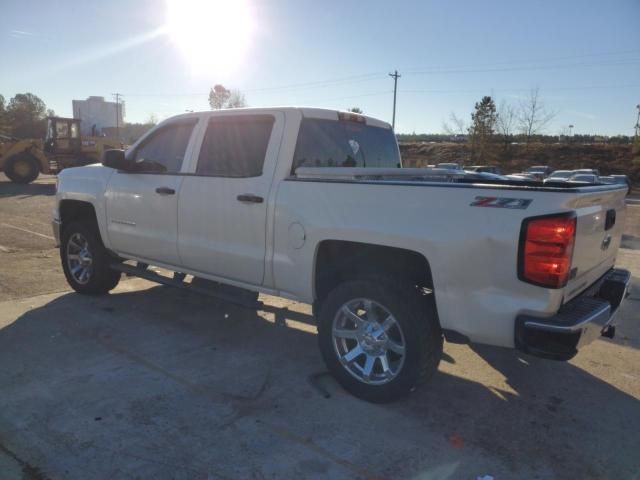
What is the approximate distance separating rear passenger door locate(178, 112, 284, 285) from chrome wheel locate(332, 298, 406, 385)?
2.76ft

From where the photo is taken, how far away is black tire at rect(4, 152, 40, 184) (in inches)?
860

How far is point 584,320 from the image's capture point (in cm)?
277

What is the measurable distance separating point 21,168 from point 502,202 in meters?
24.1

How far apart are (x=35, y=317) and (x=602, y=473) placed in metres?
4.94

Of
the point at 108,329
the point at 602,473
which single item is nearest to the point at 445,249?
the point at 602,473

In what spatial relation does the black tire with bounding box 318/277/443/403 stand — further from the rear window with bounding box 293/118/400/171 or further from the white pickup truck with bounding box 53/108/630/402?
the rear window with bounding box 293/118/400/171

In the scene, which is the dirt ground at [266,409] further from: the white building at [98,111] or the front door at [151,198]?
the white building at [98,111]

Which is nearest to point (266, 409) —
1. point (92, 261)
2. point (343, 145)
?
point (343, 145)

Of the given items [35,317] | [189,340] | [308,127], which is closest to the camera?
[308,127]

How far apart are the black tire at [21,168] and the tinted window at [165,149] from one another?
20374 millimetres

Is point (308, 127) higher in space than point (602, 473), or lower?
higher

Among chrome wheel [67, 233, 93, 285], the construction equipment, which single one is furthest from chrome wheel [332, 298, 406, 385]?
the construction equipment

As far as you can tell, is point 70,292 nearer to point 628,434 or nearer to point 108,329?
point 108,329

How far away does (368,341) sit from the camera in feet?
11.3
